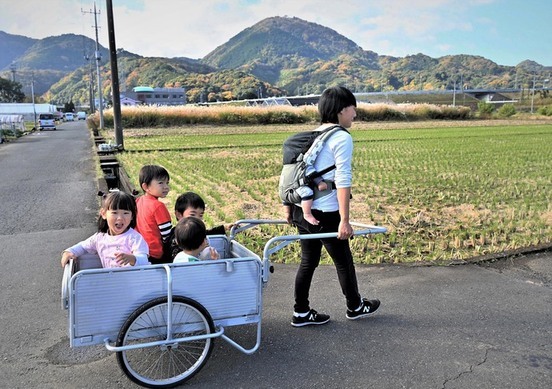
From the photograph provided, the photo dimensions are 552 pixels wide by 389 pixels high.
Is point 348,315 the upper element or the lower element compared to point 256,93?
lower

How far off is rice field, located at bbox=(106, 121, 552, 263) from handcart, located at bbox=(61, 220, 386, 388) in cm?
249

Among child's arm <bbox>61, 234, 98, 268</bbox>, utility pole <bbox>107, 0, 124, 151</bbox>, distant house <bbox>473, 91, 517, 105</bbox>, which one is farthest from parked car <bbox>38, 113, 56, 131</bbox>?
distant house <bbox>473, 91, 517, 105</bbox>

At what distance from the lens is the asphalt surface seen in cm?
331

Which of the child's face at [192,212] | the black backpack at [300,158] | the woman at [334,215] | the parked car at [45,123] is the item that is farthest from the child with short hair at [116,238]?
the parked car at [45,123]

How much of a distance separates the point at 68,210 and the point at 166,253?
223 inches

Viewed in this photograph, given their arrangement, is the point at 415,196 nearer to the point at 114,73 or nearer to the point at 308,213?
the point at 308,213

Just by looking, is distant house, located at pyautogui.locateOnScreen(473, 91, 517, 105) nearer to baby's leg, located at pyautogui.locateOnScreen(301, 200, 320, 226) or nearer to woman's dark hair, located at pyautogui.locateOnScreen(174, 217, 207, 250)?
baby's leg, located at pyautogui.locateOnScreen(301, 200, 320, 226)

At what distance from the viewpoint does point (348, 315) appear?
4211 millimetres

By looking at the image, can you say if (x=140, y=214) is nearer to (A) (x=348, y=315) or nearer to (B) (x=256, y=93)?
(A) (x=348, y=315)

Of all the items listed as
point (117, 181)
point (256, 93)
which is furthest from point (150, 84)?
point (117, 181)

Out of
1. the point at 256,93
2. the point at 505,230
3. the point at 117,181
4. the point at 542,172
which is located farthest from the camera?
the point at 256,93

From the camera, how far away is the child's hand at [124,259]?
3344 millimetres

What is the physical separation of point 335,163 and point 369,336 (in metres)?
1.36

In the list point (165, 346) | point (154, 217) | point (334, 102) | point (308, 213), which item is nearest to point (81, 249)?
point (154, 217)
